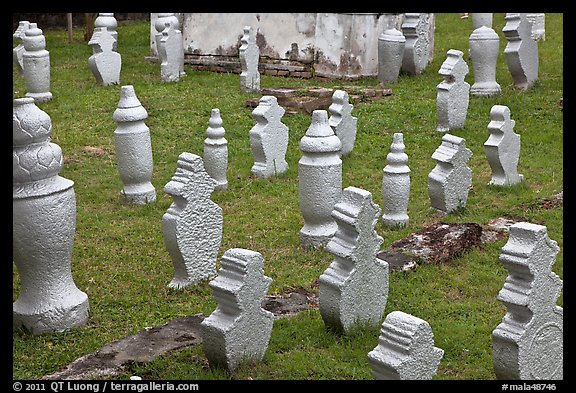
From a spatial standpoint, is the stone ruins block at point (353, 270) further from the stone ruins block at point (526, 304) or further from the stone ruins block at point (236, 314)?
the stone ruins block at point (526, 304)

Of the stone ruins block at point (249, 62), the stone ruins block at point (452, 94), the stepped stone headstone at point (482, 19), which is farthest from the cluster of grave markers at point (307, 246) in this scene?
the stepped stone headstone at point (482, 19)

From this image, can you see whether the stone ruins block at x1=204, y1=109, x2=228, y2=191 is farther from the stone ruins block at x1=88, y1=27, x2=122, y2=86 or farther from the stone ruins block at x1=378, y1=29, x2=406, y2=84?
the stone ruins block at x1=88, y1=27, x2=122, y2=86

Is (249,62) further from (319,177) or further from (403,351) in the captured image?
(403,351)

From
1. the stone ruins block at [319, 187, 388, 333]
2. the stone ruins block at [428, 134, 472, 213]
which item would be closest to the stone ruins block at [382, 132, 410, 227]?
the stone ruins block at [428, 134, 472, 213]

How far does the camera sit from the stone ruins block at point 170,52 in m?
16.0

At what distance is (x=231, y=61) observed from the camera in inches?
693

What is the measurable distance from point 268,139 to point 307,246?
2575 mm

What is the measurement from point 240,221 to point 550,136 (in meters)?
5.15

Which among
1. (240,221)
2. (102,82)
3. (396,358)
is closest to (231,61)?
(102,82)

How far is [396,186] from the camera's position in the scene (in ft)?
28.7

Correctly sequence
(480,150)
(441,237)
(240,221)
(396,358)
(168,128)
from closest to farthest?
(396,358), (441,237), (240,221), (480,150), (168,128)

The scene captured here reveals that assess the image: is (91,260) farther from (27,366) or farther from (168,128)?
(168,128)

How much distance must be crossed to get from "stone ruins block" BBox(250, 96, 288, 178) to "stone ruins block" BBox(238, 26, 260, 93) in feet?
14.4

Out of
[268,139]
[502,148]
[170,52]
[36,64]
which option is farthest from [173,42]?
[502,148]
